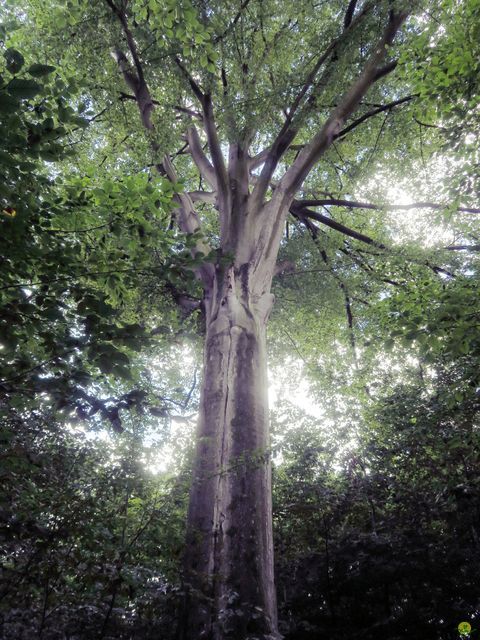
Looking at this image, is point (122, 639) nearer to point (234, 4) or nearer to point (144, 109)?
point (144, 109)

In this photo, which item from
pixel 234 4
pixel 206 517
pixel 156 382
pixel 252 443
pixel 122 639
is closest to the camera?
pixel 122 639

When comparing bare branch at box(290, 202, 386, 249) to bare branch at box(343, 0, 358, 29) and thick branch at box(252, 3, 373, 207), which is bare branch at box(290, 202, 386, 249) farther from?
bare branch at box(343, 0, 358, 29)

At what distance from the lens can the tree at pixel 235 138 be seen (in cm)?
306

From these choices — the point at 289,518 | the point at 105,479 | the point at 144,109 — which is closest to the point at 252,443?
the point at 105,479

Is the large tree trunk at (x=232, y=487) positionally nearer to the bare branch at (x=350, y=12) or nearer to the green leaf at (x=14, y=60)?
the green leaf at (x=14, y=60)

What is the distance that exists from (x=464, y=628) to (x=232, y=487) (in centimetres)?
238

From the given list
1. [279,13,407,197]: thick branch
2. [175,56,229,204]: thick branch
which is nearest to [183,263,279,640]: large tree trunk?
[175,56,229,204]: thick branch

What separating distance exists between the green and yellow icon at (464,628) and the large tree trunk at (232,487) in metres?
1.81

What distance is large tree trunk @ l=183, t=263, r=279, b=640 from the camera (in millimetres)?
2564

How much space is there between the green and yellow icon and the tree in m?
1.82

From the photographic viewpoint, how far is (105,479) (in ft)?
11.0

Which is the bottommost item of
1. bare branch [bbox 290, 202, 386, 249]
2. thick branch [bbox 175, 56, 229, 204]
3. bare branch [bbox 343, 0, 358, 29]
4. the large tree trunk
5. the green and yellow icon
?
the green and yellow icon

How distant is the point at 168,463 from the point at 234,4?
600 cm

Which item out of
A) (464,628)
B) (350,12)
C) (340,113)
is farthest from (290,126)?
(464,628)
